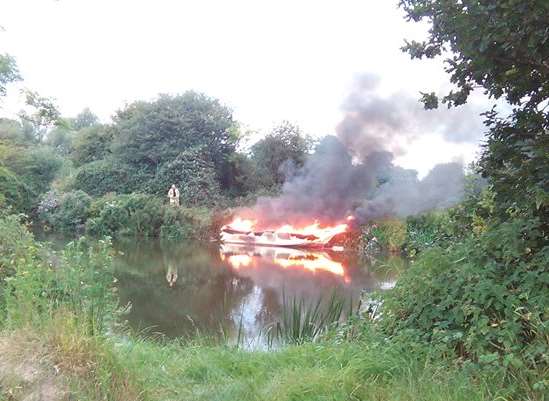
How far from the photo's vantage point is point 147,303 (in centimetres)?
855

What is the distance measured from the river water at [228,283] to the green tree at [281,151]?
8.31m

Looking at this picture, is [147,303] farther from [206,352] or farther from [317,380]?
[317,380]

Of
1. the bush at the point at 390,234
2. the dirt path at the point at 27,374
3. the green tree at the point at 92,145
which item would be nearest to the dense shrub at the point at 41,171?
the green tree at the point at 92,145

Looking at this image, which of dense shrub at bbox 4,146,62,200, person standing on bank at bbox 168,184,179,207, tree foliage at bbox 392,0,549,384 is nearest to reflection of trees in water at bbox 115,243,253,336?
tree foliage at bbox 392,0,549,384

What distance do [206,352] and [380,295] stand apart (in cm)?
156

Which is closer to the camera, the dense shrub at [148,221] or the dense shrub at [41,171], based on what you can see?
the dense shrub at [148,221]

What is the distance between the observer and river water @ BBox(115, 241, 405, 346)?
7.39 metres

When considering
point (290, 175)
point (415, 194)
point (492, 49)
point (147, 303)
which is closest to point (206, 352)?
point (492, 49)

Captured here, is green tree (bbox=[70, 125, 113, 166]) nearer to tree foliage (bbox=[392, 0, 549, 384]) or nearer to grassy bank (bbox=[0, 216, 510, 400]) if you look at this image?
grassy bank (bbox=[0, 216, 510, 400])

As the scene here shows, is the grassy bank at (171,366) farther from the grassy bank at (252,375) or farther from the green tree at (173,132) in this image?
the green tree at (173,132)

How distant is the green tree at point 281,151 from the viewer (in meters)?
24.7

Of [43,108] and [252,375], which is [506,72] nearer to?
[252,375]

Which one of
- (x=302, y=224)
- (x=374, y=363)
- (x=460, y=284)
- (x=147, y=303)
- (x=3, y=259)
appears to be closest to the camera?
(x=374, y=363)

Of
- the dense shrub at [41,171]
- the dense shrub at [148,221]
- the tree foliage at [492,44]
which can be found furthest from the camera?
the dense shrub at [41,171]
